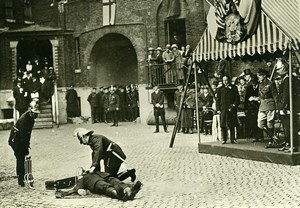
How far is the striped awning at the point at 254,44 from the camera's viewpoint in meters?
10.7

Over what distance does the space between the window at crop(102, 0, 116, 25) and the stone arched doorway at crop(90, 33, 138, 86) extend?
6.36ft

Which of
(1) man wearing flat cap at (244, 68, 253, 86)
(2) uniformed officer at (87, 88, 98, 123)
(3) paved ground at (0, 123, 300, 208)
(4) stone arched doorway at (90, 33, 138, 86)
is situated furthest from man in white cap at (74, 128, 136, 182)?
(4) stone arched doorway at (90, 33, 138, 86)

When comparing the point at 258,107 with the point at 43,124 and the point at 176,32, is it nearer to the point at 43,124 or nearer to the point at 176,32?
the point at 176,32

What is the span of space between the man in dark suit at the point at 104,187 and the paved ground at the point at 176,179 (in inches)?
5.0

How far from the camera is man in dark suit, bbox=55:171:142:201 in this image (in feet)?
27.6

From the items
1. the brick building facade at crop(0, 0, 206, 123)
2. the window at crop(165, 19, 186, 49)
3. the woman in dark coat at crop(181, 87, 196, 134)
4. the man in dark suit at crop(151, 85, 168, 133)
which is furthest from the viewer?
the brick building facade at crop(0, 0, 206, 123)

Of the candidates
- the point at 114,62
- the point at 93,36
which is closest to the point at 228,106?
the point at 93,36

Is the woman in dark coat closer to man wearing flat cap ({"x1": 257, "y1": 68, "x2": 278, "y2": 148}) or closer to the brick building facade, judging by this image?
the brick building facade

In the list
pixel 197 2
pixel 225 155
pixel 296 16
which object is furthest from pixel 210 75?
pixel 296 16

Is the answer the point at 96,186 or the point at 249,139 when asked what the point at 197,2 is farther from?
the point at 96,186

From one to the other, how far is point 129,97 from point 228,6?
15882 mm

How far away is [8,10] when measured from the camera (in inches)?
1206

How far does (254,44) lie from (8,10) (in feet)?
73.9


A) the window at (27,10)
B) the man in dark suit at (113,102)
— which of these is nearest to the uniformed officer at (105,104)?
the man in dark suit at (113,102)
